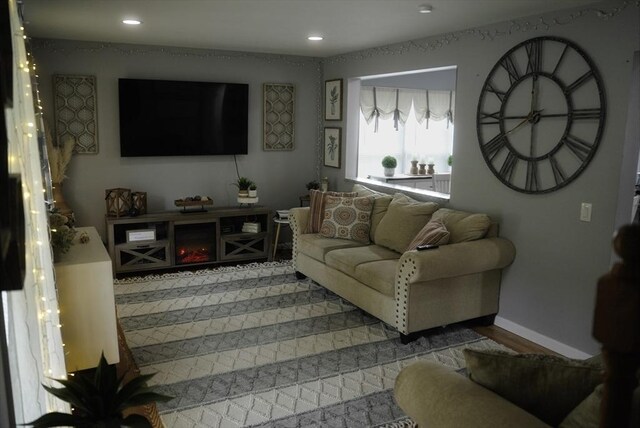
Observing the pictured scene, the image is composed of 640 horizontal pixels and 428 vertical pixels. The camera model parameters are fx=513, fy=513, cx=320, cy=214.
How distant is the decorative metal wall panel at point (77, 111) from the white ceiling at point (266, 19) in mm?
440

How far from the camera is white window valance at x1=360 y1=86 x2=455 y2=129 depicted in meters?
7.46

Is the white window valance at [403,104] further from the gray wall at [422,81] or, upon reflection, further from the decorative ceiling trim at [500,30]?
the decorative ceiling trim at [500,30]

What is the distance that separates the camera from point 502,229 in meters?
4.05

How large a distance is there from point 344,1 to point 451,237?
1927 millimetres

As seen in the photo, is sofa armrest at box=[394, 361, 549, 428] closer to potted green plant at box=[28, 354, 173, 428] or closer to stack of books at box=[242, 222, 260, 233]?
potted green plant at box=[28, 354, 173, 428]

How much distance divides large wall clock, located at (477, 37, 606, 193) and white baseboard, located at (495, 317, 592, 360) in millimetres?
1072

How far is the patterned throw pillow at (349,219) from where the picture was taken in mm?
4844

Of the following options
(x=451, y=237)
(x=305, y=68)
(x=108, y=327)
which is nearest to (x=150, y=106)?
(x=305, y=68)

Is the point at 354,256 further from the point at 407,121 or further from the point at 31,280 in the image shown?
the point at 407,121

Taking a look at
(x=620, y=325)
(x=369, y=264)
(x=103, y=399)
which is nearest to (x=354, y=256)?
(x=369, y=264)

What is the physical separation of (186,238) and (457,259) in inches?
124

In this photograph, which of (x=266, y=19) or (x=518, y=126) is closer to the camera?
(x=518, y=126)

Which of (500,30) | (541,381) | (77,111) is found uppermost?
(500,30)

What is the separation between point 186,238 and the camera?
18.5 feet
